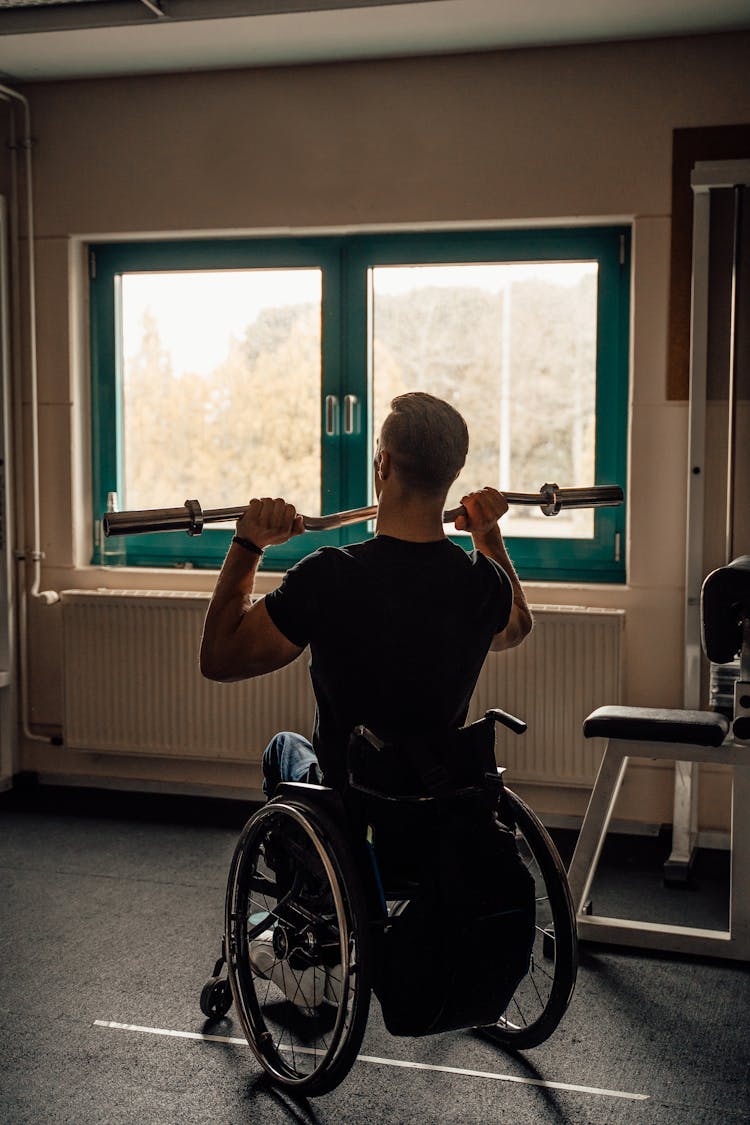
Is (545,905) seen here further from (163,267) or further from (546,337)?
(163,267)

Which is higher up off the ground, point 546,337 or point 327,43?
point 327,43

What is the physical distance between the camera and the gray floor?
6.37ft

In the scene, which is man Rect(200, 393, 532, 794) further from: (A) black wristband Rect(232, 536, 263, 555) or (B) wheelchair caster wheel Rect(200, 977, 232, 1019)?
(B) wheelchair caster wheel Rect(200, 977, 232, 1019)

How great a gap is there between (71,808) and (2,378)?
1.46 metres


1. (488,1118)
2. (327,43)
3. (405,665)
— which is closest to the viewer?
(405,665)

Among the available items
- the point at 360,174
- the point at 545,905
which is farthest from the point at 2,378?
the point at 545,905

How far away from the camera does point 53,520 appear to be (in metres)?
3.95

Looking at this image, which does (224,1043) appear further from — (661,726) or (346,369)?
(346,369)

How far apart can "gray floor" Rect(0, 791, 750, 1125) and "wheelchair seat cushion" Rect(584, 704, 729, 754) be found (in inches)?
A: 20.5

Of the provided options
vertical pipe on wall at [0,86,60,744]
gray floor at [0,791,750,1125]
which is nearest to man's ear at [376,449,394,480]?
gray floor at [0,791,750,1125]

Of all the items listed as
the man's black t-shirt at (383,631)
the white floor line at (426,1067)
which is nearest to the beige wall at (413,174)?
the white floor line at (426,1067)

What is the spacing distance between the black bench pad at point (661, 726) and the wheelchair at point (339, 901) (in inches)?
22.6

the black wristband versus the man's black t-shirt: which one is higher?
the black wristband

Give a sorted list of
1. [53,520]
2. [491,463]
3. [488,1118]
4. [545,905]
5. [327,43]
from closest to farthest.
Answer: [488,1118], [545,905], [327,43], [491,463], [53,520]
